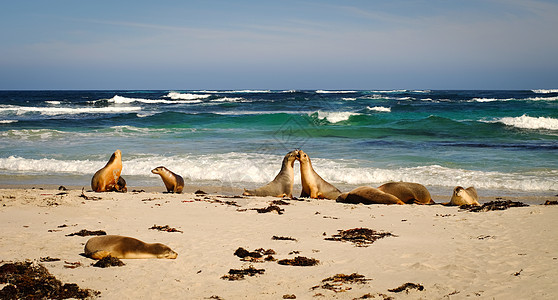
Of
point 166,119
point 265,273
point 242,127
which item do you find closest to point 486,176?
point 265,273

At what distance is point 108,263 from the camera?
5.09 metres

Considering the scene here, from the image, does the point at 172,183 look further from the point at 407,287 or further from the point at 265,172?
the point at 407,287

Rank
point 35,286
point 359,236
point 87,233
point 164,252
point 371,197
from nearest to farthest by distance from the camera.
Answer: point 35,286 → point 164,252 → point 87,233 → point 359,236 → point 371,197

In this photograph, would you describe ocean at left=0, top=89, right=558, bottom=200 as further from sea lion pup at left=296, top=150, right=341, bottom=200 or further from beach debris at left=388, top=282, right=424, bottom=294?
beach debris at left=388, top=282, right=424, bottom=294

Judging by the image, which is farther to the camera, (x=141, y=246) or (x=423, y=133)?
(x=423, y=133)

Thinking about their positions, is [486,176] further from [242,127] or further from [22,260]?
[242,127]

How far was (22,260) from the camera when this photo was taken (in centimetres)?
521

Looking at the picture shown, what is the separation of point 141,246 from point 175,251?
0.43 meters

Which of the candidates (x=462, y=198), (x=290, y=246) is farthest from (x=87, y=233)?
(x=462, y=198)

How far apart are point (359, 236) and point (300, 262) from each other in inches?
61.6

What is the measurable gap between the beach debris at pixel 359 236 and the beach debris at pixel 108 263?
2.68 meters

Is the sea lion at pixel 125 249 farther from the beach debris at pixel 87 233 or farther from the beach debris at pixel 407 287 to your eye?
the beach debris at pixel 407 287

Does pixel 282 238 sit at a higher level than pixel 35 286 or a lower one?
lower

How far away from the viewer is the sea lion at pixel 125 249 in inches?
211
